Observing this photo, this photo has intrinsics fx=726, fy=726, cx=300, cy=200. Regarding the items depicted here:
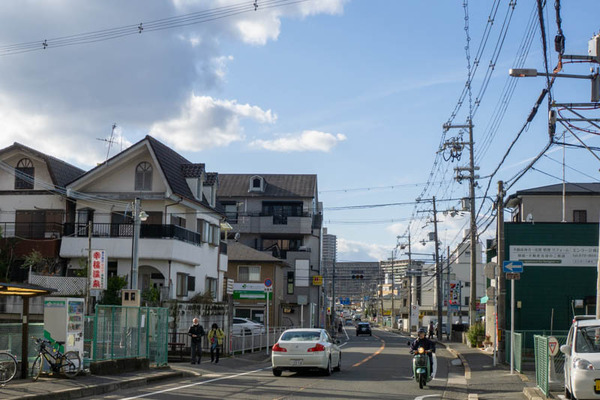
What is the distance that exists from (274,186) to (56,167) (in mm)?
35832

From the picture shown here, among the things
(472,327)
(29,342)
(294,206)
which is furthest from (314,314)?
(29,342)

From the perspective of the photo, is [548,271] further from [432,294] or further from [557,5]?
[432,294]

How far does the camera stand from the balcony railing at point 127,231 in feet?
124

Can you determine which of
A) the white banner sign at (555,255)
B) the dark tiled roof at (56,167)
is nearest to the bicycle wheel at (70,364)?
the white banner sign at (555,255)

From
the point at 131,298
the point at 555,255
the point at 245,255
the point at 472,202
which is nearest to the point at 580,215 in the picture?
the point at 472,202

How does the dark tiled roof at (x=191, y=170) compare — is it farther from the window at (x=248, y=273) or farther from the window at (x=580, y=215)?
the window at (x=580, y=215)

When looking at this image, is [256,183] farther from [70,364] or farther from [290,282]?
[70,364]

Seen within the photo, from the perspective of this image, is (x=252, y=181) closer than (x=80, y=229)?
No

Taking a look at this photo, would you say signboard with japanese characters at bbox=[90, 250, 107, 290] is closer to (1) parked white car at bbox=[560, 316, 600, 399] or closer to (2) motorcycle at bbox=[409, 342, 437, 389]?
(2) motorcycle at bbox=[409, 342, 437, 389]

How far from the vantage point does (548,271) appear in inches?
1348

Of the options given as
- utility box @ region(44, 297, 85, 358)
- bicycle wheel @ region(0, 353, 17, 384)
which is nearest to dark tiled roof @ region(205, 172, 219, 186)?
utility box @ region(44, 297, 85, 358)

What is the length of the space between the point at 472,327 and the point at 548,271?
30.6 feet

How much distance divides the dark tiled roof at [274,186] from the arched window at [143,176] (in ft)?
113

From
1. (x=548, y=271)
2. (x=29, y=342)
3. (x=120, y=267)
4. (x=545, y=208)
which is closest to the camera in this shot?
(x=29, y=342)
